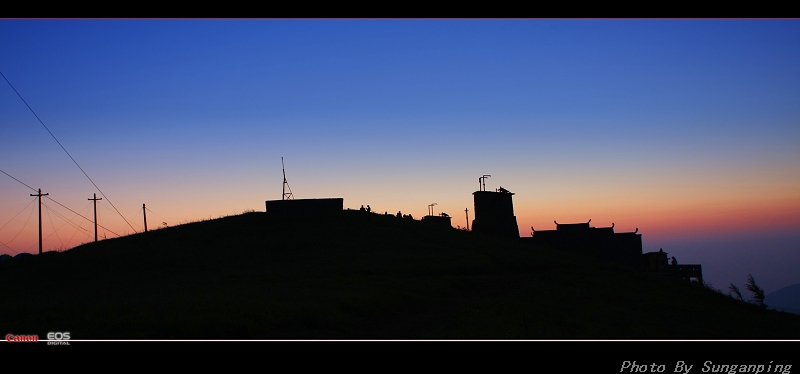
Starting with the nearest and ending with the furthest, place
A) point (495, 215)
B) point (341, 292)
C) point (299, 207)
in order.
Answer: point (341, 292) → point (299, 207) → point (495, 215)

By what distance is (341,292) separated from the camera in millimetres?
17750

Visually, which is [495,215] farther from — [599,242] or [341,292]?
[341,292]

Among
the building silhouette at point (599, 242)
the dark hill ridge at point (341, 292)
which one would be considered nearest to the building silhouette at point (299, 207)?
the dark hill ridge at point (341, 292)

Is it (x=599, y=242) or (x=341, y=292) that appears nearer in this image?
(x=341, y=292)

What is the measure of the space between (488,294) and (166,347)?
1819 centimetres

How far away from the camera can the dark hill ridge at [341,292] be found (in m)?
12.4

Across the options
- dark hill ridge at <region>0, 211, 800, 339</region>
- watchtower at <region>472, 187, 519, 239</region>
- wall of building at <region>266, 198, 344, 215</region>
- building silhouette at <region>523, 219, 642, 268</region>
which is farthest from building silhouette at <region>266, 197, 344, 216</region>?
building silhouette at <region>523, 219, 642, 268</region>

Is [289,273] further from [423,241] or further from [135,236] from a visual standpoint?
[135,236]

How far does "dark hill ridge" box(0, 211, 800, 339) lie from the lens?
12.4m

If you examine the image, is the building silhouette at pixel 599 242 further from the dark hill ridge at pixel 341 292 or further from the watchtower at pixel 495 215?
the dark hill ridge at pixel 341 292

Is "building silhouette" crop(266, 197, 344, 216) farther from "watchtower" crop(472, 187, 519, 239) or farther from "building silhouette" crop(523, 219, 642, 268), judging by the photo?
"building silhouette" crop(523, 219, 642, 268)

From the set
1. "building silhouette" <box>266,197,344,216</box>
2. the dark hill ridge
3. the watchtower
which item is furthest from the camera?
Result: the watchtower

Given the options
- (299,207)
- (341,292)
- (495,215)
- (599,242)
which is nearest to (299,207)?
(299,207)
